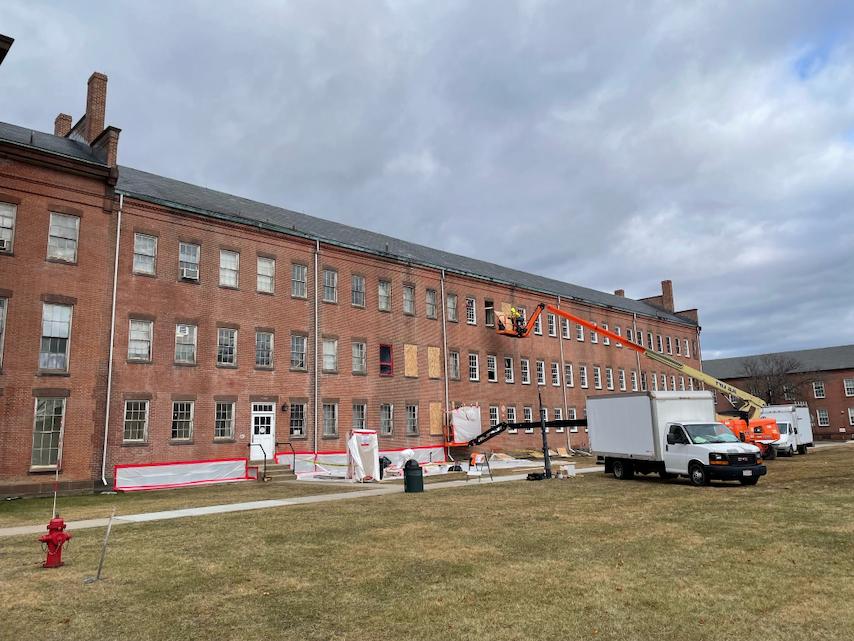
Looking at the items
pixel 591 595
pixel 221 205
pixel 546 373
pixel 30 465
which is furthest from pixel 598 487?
pixel 546 373

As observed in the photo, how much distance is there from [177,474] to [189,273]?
924 centimetres

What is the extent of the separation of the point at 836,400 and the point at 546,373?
49.4m

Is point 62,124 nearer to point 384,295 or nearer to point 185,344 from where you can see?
point 185,344

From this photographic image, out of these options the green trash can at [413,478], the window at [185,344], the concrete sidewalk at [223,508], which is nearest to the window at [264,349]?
the window at [185,344]

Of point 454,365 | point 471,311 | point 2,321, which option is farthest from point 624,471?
point 2,321

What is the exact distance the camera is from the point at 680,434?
846 inches

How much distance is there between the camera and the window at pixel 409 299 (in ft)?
128

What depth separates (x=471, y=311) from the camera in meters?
43.8

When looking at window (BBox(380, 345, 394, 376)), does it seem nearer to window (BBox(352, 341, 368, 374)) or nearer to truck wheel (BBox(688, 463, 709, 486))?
window (BBox(352, 341, 368, 374))

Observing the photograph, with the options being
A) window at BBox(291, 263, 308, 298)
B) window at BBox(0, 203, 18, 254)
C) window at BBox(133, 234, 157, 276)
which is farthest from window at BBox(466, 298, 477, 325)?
window at BBox(0, 203, 18, 254)

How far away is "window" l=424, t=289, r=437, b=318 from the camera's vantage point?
4034 cm

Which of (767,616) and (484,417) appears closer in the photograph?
(767,616)

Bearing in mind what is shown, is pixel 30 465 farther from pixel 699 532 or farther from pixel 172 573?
pixel 699 532

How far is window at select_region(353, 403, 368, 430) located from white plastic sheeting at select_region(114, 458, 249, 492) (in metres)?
7.83
